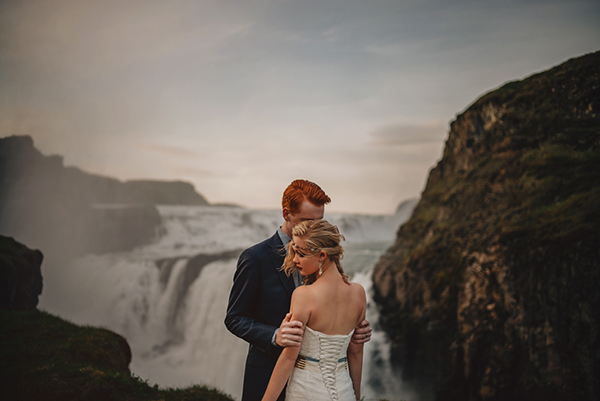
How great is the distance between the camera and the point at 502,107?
1129cm

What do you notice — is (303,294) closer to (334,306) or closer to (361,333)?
(334,306)

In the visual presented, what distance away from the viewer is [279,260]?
105 inches

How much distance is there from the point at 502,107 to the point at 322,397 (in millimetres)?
11622

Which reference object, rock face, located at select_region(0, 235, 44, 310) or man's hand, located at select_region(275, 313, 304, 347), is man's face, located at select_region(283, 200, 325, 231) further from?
rock face, located at select_region(0, 235, 44, 310)

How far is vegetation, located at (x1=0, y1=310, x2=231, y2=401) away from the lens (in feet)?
17.8

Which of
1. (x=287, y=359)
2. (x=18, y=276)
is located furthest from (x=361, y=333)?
(x=18, y=276)

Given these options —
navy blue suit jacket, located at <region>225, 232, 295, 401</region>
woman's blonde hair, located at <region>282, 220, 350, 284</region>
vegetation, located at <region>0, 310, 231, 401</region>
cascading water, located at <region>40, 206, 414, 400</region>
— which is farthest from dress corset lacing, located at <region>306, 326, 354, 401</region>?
cascading water, located at <region>40, 206, 414, 400</region>

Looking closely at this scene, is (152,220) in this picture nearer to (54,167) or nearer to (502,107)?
(54,167)

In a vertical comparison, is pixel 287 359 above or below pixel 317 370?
above

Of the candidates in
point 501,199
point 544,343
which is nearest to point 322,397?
point 544,343

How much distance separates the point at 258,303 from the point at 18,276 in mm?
12314

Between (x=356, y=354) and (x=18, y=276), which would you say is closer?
(x=356, y=354)

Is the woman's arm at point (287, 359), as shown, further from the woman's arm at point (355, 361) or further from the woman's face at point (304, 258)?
the woman's arm at point (355, 361)

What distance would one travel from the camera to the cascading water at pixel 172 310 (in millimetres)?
14727
